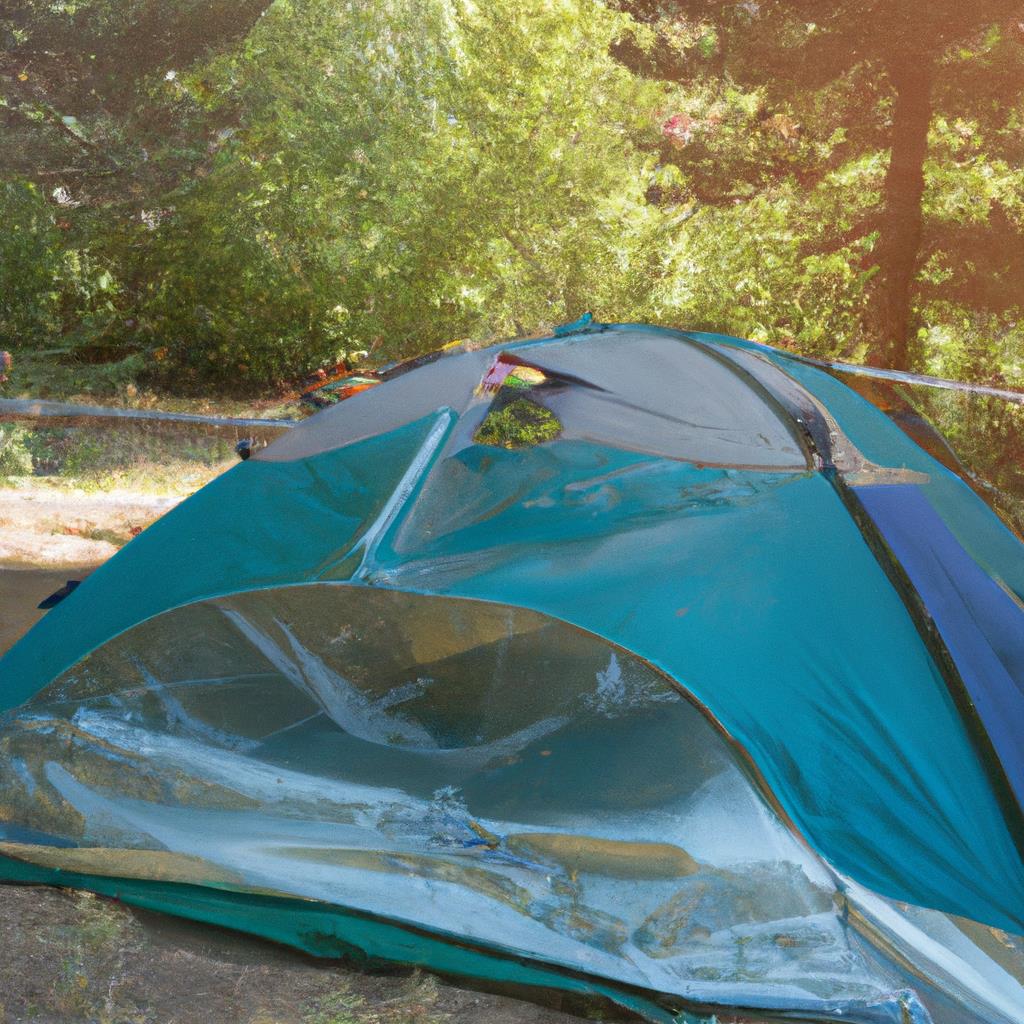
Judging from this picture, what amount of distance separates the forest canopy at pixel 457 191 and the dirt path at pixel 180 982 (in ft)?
20.4

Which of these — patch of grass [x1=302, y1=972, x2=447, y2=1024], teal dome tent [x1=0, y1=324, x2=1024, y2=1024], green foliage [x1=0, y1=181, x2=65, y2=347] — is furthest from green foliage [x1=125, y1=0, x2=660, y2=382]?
patch of grass [x1=302, y1=972, x2=447, y2=1024]

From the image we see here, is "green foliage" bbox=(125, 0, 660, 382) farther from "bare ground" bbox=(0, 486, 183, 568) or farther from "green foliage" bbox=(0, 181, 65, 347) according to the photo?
"bare ground" bbox=(0, 486, 183, 568)

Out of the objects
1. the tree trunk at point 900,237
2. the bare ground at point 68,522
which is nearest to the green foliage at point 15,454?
the bare ground at point 68,522

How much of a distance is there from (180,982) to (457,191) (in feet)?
22.7

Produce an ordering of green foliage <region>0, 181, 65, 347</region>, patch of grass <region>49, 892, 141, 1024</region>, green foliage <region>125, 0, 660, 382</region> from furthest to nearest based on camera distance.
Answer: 1. green foliage <region>0, 181, 65, 347</region>
2. green foliage <region>125, 0, 660, 382</region>
3. patch of grass <region>49, 892, 141, 1024</region>

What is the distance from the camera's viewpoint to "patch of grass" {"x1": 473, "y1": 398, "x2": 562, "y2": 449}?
2.39 meters

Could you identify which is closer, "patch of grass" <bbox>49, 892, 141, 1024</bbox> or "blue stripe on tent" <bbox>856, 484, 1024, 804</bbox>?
"patch of grass" <bbox>49, 892, 141, 1024</bbox>

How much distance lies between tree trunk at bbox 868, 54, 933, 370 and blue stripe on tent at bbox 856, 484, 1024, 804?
5.80m

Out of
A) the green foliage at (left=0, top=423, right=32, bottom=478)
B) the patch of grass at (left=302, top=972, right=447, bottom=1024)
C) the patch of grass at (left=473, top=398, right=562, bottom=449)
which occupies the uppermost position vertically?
the patch of grass at (left=473, top=398, right=562, bottom=449)

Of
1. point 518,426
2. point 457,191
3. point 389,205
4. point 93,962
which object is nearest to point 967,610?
point 518,426

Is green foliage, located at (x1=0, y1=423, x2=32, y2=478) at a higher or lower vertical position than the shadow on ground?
higher

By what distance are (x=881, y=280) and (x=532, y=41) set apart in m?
3.14

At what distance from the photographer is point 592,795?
203 cm

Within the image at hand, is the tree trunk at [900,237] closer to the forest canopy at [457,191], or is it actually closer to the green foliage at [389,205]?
the forest canopy at [457,191]
